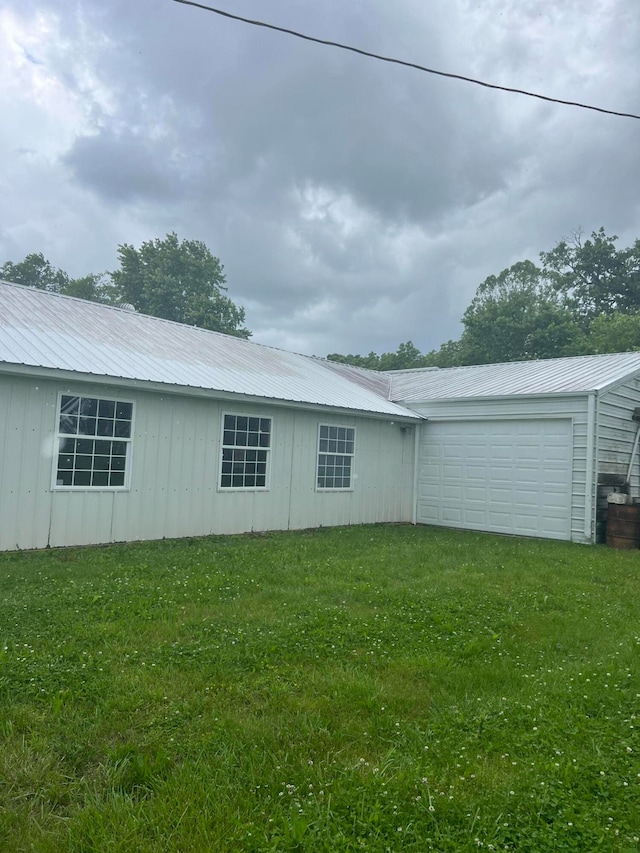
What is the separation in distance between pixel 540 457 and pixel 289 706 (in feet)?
31.6

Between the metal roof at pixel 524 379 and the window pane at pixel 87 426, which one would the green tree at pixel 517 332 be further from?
the window pane at pixel 87 426

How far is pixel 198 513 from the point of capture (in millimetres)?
10289

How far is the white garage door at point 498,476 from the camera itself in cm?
1180

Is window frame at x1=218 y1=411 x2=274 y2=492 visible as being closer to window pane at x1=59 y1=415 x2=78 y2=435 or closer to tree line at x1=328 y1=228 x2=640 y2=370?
window pane at x1=59 y1=415 x2=78 y2=435

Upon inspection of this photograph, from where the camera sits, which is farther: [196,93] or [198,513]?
[196,93]

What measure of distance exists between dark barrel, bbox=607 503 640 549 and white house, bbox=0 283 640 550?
0.38 metres

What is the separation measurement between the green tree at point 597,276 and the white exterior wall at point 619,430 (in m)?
29.3

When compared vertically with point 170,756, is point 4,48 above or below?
above

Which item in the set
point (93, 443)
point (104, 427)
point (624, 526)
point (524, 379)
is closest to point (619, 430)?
point (624, 526)

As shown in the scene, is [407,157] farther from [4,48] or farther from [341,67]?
[4,48]

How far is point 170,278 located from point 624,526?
111 feet

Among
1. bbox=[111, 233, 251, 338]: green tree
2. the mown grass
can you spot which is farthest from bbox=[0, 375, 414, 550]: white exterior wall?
bbox=[111, 233, 251, 338]: green tree

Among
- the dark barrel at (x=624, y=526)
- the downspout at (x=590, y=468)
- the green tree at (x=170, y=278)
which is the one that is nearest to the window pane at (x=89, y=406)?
the downspout at (x=590, y=468)

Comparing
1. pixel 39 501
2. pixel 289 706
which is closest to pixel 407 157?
pixel 39 501
